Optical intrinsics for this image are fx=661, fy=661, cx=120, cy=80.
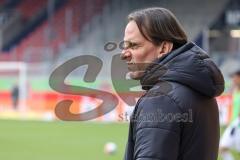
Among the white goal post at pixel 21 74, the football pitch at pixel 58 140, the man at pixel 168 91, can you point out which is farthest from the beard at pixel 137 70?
the white goal post at pixel 21 74

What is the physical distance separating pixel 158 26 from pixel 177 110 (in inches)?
12.2

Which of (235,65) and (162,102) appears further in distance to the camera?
(235,65)

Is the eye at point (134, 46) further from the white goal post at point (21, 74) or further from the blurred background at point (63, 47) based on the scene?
the white goal post at point (21, 74)

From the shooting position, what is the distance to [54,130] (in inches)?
761

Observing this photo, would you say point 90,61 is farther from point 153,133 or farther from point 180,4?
point 180,4

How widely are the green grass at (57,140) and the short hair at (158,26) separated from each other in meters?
10.0

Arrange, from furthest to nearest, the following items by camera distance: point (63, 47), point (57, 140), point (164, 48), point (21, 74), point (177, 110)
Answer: point (63, 47), point (21, 74), point (57, 140), point (164, 48), point (177, 110)

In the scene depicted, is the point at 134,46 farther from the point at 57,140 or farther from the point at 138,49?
the point at 57,140

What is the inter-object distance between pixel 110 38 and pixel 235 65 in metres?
7.87

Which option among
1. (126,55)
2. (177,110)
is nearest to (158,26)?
(126,55)

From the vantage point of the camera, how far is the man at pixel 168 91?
7.18 feet

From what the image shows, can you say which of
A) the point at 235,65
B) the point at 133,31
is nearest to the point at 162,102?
the point at 133,31

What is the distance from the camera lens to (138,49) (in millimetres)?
2348

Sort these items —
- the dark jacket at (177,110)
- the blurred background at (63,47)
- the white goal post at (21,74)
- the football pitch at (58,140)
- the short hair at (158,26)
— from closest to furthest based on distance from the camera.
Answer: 1. the dark jacket at (177,110)
2. the short hair at (158,26)
3. the football pitch at (58,140)
4. the blurred background at (63,47)
5. the white goal post at (21,74)
